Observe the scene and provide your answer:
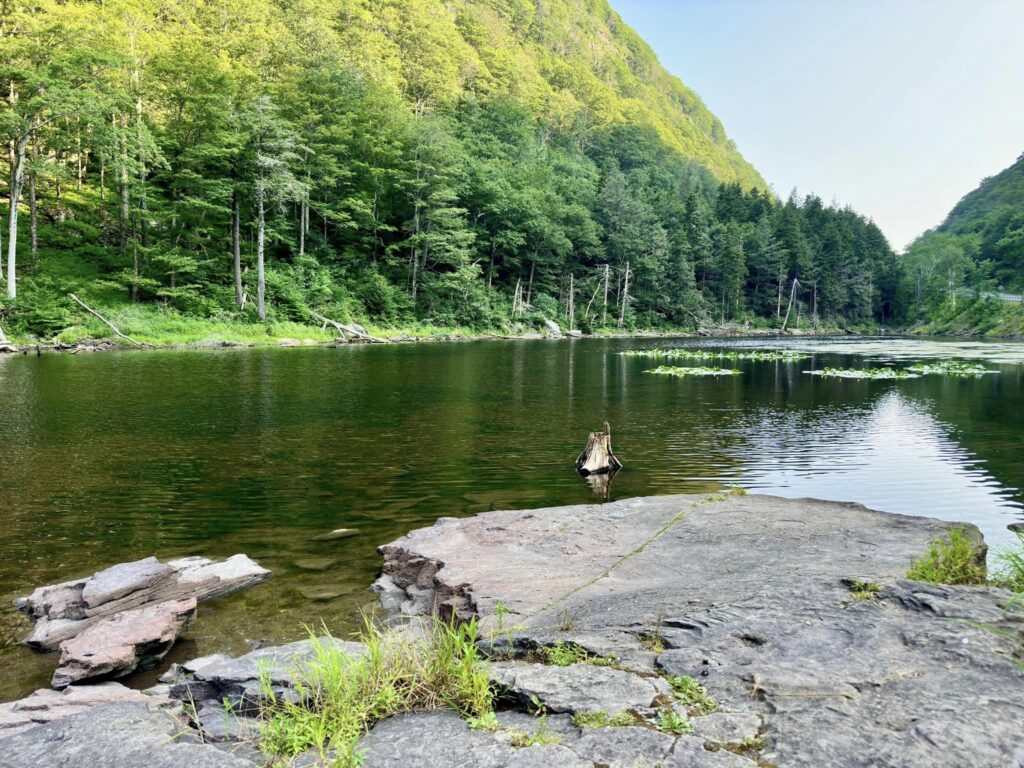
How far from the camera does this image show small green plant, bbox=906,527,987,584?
4770 millimetres

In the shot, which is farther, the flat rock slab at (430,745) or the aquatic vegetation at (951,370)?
the aquatic vegetation at (951,370)

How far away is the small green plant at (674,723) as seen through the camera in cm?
293

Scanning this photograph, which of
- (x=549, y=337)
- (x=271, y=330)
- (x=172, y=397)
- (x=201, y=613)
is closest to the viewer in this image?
(x=201, y=613)

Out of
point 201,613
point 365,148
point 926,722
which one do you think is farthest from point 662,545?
point 365,148

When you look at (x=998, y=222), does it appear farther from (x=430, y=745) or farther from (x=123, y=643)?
(x=123, y=643)

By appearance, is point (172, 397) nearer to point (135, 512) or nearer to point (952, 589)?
point (135, 512)

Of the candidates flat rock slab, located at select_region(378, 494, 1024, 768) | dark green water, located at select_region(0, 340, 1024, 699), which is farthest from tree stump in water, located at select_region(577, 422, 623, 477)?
flat rock slab, located at select_region(378, 494, 1024, 768)

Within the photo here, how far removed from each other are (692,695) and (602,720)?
557 mm

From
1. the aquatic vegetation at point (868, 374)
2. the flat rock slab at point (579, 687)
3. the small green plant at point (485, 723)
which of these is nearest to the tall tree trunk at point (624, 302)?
the aquatic vegetation at point (868, 374)

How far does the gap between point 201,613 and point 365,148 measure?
5736 centimetres

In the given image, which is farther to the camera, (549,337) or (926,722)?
(549,337)

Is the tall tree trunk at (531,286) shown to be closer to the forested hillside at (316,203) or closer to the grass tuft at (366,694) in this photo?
the forested hillside at (316,203)

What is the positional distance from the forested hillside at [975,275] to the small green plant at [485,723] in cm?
10150

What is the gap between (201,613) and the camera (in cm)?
575
